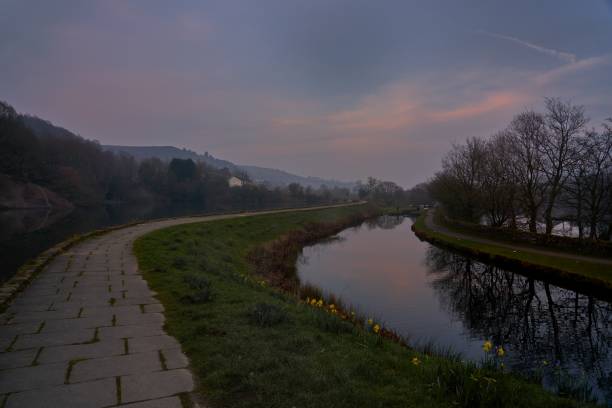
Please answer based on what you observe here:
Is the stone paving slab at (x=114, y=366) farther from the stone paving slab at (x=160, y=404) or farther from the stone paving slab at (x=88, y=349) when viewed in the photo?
the stone paving slab at (x=160, y=404)

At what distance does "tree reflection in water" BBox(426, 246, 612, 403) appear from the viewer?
770 cm

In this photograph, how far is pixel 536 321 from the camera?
1106 centimetres

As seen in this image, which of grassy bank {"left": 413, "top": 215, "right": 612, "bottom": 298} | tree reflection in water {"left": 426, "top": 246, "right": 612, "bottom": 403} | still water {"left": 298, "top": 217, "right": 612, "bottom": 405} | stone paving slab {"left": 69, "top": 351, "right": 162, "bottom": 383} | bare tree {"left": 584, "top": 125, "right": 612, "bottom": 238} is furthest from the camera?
bare tree {"left": 584, "top": 125, "right": 612, "bottom": 238}

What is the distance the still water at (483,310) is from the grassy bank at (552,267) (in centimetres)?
78

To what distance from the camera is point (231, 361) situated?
409 centimetres

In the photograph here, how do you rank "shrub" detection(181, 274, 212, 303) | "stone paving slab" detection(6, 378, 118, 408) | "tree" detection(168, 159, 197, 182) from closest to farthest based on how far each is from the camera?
"stone paving slab" detection(6, 378, 118, 408) → "shrub" detection(181, 274, 212, 303) → "tree" detection(168, 159, 197, 182)

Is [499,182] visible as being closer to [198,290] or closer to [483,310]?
[483,310]

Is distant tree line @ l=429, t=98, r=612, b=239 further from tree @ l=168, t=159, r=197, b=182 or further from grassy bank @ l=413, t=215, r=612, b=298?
tree @ l=168, t=159, r=197, b=182

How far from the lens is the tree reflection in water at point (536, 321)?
7.70 metres

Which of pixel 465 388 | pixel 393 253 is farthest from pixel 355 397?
pixel 393 253

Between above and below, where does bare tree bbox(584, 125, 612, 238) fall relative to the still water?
above

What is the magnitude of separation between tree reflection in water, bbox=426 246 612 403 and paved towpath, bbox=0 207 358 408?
532 centimetres

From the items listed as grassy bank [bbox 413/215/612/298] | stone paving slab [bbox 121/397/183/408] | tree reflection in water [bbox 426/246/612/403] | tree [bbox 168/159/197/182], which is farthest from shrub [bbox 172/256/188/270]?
tree [bbox 168/159/197/182]

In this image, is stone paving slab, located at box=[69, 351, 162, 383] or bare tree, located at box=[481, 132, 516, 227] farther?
bare tree, located at box=[481, 132, 516, 227]
